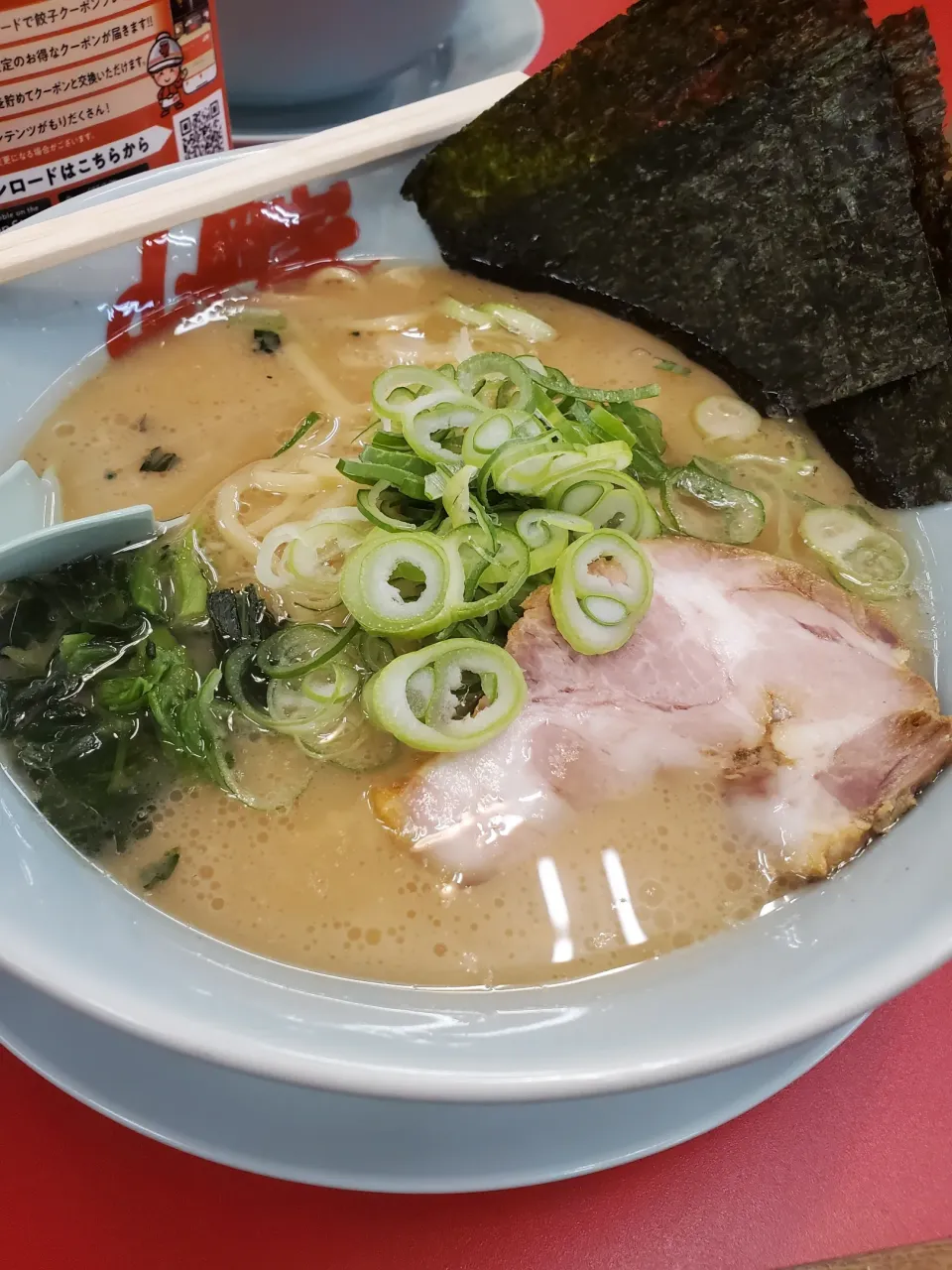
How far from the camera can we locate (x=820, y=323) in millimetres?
1591

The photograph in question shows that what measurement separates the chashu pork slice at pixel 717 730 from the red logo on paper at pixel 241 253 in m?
0.99

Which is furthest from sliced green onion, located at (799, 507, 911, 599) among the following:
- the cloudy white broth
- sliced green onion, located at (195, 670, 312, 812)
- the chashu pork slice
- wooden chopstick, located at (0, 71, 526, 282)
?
wooden chopstick, located at (0, 71, 526, 282)

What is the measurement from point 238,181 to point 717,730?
4.02ft

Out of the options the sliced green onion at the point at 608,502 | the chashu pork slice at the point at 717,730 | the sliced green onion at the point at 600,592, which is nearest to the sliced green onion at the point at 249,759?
the chashu pork slice at the point at 717,730

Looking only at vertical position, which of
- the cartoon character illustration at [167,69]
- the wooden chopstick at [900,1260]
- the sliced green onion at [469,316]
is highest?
the cartoon character illustration at [167,69]

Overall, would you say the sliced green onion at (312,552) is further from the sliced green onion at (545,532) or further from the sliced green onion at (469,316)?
the sliced green onion at (469,316)

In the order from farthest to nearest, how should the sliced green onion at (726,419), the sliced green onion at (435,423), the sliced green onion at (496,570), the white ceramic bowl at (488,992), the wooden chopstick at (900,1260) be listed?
1. the sliced green onion at (726,419)
2. the sliced green onion at (435,423)
3. the sliced green onion at (496,570)
4. the wooden chopstick at (900,1260)
5. the white ceramic bowl at (488,992)

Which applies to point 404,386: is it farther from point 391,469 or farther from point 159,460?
point 159,460

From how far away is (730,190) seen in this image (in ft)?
5.32

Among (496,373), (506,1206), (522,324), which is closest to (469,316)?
(522,324)

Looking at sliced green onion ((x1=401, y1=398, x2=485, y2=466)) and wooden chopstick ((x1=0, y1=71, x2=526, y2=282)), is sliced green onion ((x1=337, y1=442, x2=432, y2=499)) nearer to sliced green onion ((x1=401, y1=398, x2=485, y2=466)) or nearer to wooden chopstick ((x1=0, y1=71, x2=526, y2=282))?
sliced green onion ((x1=401, y1=398, x2=485, y2=466))

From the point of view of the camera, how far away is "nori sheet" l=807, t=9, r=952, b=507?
1.46 m

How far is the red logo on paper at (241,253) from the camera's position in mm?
1693

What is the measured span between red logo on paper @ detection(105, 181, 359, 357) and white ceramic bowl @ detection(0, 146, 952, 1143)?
0.97 meters
